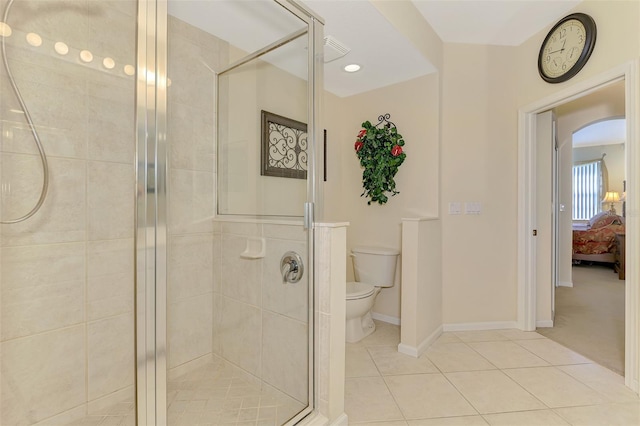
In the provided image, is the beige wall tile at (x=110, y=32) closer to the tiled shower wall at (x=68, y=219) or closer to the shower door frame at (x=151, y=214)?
the tiled shower wall at (x=68, y=219)

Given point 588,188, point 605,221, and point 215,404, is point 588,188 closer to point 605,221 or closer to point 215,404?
point 605,221

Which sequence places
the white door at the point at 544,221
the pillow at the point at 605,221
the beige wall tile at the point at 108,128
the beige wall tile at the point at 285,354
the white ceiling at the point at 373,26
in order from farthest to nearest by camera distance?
the pillow at the point at 605,221
the white door at the point at 544,221
the white ceiling at the point at 373,26
the beige wall tile at the point at 285,354
the beige wall tile at the point at 108,128

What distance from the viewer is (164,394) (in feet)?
3.62

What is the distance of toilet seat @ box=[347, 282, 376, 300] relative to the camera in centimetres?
229

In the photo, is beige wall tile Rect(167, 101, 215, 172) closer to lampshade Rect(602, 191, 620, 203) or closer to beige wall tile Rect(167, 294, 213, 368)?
beige wall tile Rect(167, 294, 213, 368)

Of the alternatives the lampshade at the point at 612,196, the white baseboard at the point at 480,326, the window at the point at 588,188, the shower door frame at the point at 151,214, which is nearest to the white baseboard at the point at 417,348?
the white baseboard at the point at 480,326

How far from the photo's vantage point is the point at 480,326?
2.67 metres

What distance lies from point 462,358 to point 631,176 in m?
1.51

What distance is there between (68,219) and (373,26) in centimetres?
198

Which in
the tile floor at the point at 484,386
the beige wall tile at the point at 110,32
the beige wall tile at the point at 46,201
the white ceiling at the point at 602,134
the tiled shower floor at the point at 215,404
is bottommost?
the tile floor at the point at 484,386

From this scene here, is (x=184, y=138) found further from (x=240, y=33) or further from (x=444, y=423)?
(x=444, y=423)

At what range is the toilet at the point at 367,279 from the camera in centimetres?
Answer: 243

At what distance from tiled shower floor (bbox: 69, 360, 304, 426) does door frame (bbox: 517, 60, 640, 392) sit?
76.5 inches

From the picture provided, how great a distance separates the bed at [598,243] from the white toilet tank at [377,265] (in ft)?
15.6
